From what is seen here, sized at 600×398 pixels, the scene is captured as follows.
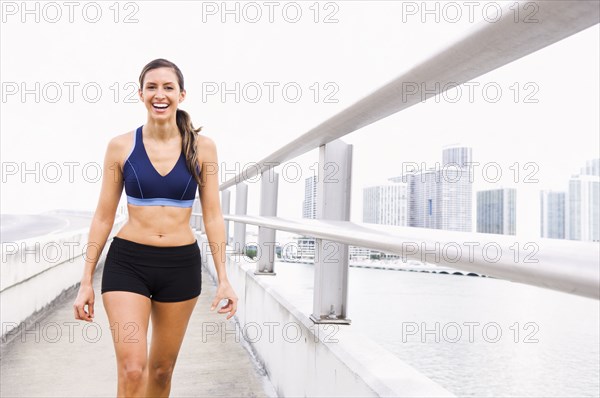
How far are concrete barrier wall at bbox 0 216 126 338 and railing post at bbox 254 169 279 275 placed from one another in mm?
2117

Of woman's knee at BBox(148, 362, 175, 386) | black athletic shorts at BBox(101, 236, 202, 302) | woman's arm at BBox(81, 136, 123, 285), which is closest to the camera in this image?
black athletic shorts at BBox(101, 236, 202, 302)

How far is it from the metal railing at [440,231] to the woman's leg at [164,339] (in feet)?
2.11

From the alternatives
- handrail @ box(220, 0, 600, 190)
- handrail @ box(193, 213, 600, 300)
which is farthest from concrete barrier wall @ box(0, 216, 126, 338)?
handrail @ box(193, 213, 600, 300)

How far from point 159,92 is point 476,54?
1.56 m

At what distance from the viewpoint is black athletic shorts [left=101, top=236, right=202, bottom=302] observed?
87.5 inches

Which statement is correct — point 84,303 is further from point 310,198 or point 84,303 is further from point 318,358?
point 310,198

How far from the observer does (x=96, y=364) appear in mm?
3828

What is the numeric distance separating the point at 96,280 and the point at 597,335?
1003 inches

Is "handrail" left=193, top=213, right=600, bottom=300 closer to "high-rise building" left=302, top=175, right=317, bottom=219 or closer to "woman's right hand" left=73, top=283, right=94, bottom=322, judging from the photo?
"high-rise building" left=302, top=175, right=317, bottom=219

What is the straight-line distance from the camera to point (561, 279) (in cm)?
76

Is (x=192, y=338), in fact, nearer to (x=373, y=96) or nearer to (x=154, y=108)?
(x=154, y=108)

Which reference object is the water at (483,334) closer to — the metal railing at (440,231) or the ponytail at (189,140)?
the metal railing at (440,231)

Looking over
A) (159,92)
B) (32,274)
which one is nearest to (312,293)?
(159,92)

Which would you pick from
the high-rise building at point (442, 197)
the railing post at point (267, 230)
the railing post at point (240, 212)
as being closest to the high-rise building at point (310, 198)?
the high-rise building at point (442, 197)
